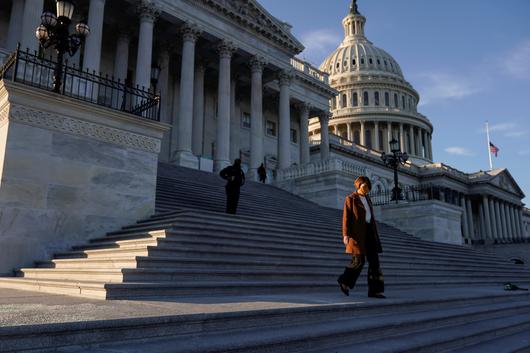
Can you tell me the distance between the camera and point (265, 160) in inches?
1597

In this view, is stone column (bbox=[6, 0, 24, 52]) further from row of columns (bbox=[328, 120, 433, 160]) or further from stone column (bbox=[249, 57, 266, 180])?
row of columns (bbox=[328, 120, 433, 160])

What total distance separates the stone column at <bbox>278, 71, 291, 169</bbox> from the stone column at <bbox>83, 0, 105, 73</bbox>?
14.4 meters

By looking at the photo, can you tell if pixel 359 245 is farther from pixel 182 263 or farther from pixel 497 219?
pixel 497 219

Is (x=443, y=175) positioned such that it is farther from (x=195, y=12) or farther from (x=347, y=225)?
(x=347, y=225)

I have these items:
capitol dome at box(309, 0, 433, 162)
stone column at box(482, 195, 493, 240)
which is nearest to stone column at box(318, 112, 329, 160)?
capitol dome at box(309, 0, 433, 162)

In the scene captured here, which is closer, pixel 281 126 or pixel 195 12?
pixel 195 12

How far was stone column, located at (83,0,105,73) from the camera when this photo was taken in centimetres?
2288

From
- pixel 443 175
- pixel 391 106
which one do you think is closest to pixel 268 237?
pixel 443 175

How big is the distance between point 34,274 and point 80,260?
100cm

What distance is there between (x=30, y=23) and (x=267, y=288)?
19981mm

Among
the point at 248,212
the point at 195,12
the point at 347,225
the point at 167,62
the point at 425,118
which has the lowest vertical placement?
the point at 347,225

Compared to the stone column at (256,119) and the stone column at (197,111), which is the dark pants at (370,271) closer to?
the stone column at (256,119)

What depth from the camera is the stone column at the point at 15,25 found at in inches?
882

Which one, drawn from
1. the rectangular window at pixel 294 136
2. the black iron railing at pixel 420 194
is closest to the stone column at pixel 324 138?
the rectangular window at pixel 294 136
